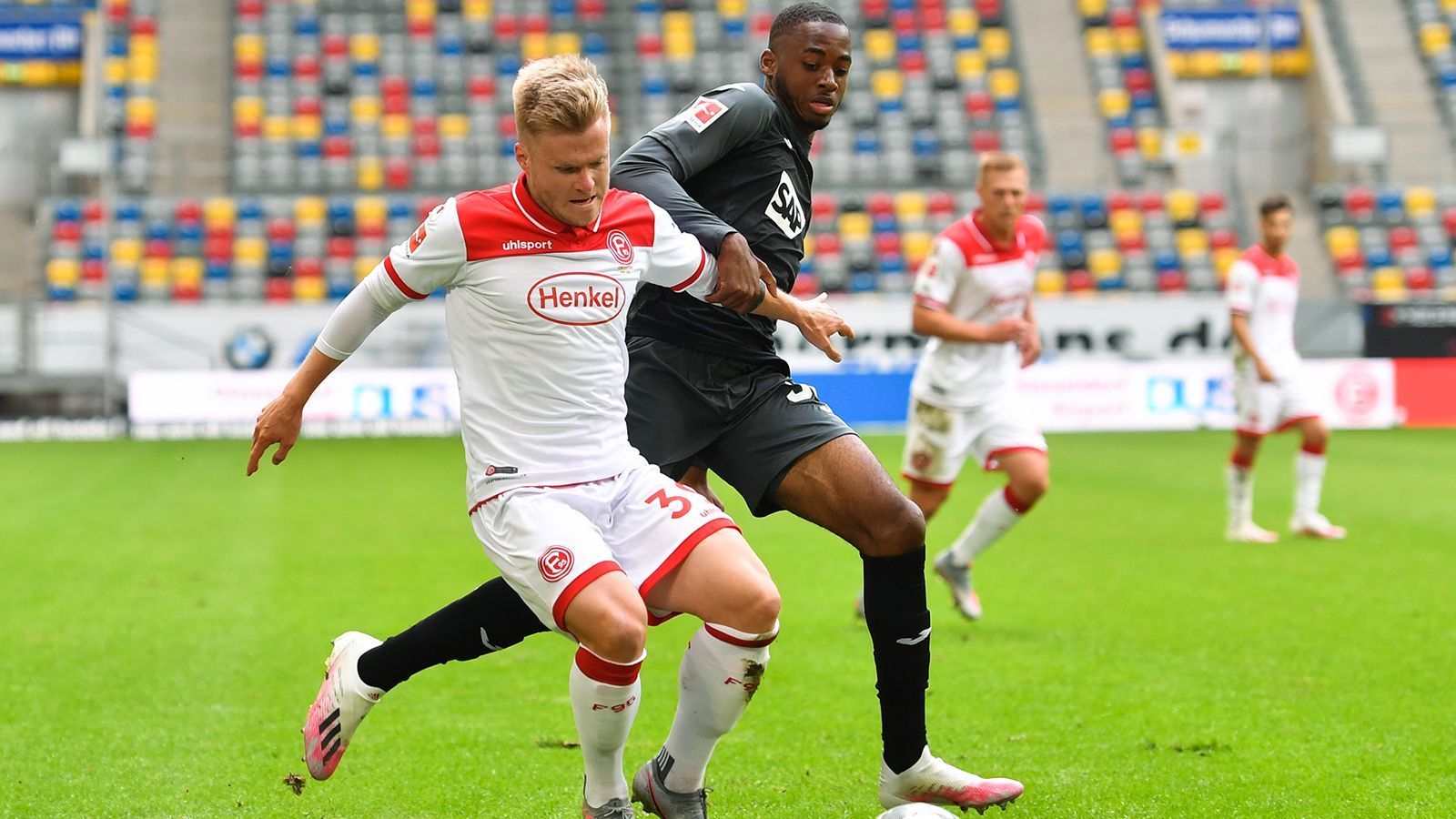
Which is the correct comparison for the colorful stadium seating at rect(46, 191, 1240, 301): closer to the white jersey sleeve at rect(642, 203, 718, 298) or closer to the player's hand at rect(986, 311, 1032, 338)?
the player's hand at rect(986, 311, 1032, 338)

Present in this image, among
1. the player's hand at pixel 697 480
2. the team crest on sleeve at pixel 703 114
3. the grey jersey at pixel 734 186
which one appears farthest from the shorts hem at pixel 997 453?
the team crest on sleeve at pixel 703 114

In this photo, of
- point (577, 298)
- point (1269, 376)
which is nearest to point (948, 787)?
point (577, 298)

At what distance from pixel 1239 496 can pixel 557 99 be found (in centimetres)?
826

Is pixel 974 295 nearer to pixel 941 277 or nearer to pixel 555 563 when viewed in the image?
pixel 941 277

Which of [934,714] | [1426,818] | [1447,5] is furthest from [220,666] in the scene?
[1447,5]

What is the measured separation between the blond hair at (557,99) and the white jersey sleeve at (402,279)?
0.30 m

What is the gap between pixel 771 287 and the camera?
4.34 meters

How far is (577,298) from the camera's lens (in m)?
4.07

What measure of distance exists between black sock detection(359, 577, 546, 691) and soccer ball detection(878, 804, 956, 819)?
42.6 inches

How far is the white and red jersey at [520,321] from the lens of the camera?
13.2ft

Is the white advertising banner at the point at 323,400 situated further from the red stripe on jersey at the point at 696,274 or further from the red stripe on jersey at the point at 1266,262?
the red stripe on jersey at the point at 696,274

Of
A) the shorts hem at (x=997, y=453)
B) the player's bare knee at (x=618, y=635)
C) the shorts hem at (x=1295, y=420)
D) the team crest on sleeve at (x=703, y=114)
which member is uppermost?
the team crest on sleeve at (x=703, y=114)

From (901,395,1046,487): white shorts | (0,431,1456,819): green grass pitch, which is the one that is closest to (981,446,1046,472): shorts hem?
(901,395,1046,487): white shorts

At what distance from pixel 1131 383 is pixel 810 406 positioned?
55.9ft
